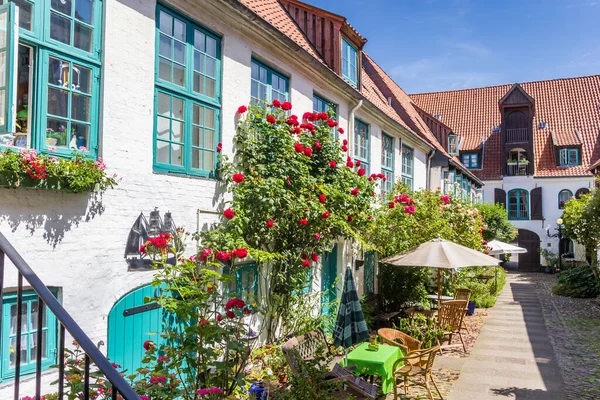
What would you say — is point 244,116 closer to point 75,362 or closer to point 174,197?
point 174,197

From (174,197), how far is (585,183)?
109 ft

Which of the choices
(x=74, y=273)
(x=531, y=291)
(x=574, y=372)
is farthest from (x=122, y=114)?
(x=531, y=291)

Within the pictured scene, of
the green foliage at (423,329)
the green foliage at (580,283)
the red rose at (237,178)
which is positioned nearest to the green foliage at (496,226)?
the green foliage at (580,283)

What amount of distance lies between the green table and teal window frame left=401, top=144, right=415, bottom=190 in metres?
9.96

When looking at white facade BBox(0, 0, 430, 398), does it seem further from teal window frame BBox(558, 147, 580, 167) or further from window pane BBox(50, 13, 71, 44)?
teal window frame BBox(558, 147, 580, 167)

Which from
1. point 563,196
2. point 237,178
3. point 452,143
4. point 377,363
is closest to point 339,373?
point 377,363

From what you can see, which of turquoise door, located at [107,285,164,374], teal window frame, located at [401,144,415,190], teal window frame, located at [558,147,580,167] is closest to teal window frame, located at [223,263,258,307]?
turquoise door, located at [107,285,164,374]

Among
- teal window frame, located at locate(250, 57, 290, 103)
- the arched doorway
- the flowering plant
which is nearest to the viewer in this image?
the flowering plant

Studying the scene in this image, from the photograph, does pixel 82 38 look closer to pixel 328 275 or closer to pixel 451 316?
pixel 328 275

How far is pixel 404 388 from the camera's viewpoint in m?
7.79

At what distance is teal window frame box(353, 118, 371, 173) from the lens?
12.7 m

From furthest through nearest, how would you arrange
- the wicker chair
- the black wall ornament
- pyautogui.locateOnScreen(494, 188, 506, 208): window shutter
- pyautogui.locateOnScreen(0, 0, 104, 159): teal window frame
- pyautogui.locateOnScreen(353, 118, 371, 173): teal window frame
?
pyautogui.locateOnScreen(494, 188, 506, 208): window shutter < pyautogui.locateOnScreen(353, 118, 371, 173): teal window frame < the wicker chair < the black wall ornament < pyautogui.locateOnScreen(0, 0, 104, 159): teal window frame

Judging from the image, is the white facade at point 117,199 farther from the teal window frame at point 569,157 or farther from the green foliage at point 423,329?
the teal window frame at point 569,157

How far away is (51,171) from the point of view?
175 inches
